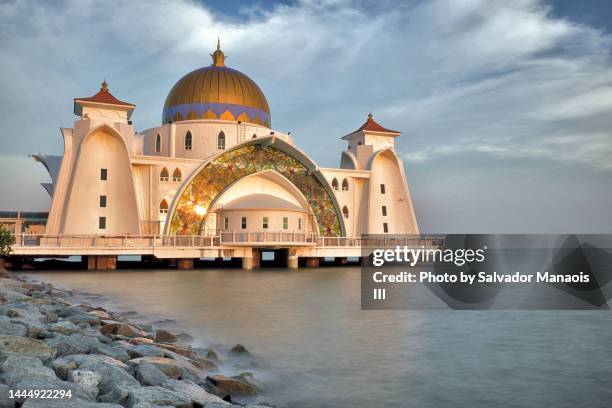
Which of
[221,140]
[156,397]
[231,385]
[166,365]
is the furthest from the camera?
[221,140]

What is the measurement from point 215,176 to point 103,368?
31.0 m

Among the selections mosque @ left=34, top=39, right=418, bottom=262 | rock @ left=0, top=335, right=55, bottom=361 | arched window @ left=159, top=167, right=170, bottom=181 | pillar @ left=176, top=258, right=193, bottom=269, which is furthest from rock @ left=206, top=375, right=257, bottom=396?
arched window @ left=159, top=167, right=170, bottom=181

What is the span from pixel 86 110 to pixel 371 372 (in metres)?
32.0

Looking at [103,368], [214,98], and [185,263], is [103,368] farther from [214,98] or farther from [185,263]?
[214,98]

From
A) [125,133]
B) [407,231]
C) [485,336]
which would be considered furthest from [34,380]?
[407,231]

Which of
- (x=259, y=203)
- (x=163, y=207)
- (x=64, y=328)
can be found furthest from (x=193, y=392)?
(x=163, y=207)

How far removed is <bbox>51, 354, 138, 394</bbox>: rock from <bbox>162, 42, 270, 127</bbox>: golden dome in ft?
117

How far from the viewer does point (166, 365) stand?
825 cm

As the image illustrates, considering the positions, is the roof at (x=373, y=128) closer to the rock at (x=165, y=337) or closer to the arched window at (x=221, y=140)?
the arched window at (x=221, y=140)

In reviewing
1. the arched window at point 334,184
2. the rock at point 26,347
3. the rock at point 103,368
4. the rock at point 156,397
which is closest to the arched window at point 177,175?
the arched window at point 334,184

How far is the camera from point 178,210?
36.6 m

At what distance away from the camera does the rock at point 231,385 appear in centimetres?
852

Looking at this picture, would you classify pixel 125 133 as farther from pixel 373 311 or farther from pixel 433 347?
Answer: pixel 433 347

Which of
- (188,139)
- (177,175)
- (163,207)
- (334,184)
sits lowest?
(163,207)
